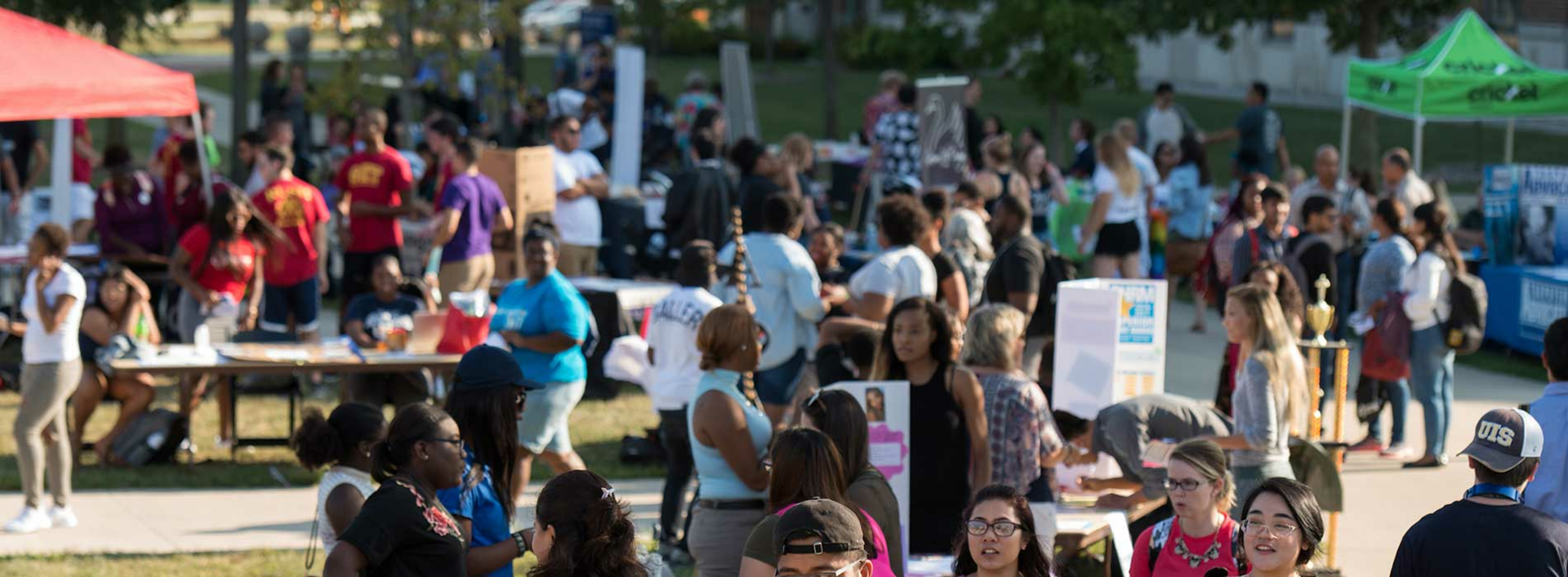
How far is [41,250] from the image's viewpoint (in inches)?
341

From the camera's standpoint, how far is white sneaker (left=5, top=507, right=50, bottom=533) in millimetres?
8961

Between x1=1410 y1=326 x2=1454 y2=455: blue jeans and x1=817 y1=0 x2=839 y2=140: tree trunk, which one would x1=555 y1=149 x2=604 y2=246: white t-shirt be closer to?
x1=1410 y1=326 x2=1454 y2=455: blue jeans

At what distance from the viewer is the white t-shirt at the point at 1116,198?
14.1 m

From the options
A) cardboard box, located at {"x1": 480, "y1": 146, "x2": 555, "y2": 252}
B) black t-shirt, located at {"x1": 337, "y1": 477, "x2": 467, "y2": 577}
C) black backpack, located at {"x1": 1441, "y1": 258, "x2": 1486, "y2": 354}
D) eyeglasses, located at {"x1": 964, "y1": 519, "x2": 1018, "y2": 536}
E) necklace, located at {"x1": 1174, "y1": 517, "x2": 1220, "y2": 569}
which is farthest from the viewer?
cardboard box, located at {"x1": 480, "y1": 146, "x2": 555, "y2": 252}

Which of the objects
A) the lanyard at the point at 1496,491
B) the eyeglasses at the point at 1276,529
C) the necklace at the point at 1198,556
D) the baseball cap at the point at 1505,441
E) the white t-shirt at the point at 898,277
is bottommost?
the necklace at the point at 1198,556

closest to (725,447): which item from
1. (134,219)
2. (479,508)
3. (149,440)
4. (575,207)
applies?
(479,508)

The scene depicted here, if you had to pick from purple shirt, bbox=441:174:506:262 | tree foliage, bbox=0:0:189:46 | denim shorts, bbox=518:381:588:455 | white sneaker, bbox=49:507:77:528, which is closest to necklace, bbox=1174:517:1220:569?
denim shorts, bbox=518:381:588:455

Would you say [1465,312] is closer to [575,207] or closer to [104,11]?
[575,207]

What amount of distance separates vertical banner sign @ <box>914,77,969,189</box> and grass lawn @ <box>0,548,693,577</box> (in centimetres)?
691

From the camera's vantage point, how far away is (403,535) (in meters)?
4.84

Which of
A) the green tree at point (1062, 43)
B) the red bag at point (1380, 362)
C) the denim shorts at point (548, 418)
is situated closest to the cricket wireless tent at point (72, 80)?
the denim shorts at point (548, 418)

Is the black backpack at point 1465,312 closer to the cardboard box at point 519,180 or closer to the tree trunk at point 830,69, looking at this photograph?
the cardboard box at point 519,180

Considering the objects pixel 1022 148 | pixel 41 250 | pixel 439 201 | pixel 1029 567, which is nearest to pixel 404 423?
pixel 1029 567

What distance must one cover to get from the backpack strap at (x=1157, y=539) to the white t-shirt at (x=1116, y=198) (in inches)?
331
